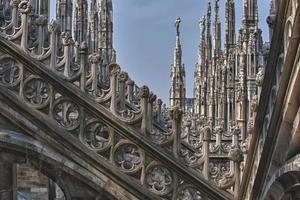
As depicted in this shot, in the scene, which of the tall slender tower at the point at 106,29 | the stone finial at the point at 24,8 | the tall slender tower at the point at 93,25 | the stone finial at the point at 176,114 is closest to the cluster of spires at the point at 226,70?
the tall slender tower at the point at 106,29

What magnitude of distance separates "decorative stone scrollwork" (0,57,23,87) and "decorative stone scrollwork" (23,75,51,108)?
0.41 ft

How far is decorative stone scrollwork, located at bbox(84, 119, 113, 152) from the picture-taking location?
8938 millimetres

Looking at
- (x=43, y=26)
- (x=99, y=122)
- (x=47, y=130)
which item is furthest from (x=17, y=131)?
(x=43, y=26)

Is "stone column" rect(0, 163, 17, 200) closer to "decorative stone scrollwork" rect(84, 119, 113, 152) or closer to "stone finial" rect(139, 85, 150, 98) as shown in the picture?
"decorative stone scrollwork" rect(84, 119, 113, 152)

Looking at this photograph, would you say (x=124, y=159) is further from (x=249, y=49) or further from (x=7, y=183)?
(x=249, y=49)

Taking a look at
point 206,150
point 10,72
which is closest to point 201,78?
point 10,72

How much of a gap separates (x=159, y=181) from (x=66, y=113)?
1280 millimetres

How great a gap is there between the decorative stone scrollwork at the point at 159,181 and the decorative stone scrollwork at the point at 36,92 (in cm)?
140

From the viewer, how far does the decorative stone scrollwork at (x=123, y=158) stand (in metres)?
8.88

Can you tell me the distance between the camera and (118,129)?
29.3 feet

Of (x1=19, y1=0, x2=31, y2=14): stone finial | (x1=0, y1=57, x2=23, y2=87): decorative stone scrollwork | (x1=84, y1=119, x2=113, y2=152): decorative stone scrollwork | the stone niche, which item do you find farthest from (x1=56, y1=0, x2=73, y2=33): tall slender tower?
(x1=84, y1=119, x2=113, y2=152): decorative stone scrollwork

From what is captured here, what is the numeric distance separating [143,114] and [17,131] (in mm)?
1413

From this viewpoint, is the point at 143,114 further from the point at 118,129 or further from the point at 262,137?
the point at 262,137

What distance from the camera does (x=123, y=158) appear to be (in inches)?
357
